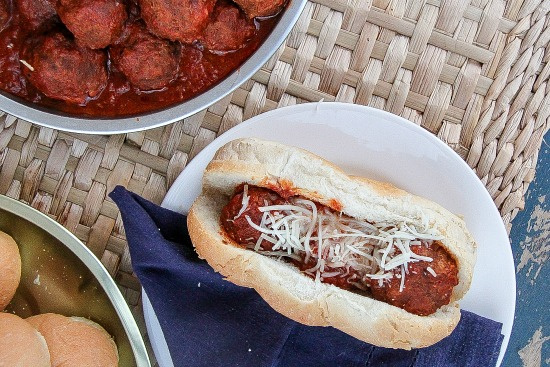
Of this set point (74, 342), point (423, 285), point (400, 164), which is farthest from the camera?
point (400, 164)

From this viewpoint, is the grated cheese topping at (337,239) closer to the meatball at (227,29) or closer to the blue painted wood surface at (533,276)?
the meatball at (227,29)

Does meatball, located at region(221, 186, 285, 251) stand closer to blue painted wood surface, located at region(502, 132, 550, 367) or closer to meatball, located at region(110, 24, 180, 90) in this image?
meatball, located at region(110, 24, 180, 90)

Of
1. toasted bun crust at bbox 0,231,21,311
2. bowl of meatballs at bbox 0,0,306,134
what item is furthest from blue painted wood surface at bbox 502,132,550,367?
toasted bun crust at bbox 0,231,21,311

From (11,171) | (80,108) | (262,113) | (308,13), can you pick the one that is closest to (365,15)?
(308,13)

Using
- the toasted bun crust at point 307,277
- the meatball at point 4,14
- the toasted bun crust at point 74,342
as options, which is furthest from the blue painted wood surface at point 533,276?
the meatball at point 4,14

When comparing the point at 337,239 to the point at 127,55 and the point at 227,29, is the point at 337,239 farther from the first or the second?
the point at 127,55

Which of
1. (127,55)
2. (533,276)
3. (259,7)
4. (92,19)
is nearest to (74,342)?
(127,55)
